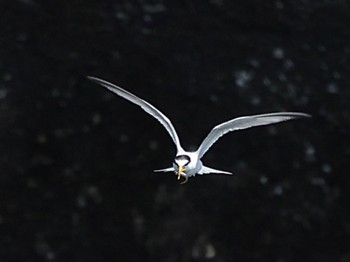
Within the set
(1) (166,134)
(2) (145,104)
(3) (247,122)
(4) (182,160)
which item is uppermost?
(3) (247,122)

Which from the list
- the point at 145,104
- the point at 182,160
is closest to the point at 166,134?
the point at 145,104

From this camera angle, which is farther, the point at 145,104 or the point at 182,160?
the point at 145,104

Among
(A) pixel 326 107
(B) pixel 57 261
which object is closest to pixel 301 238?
(A) pixel 326 107

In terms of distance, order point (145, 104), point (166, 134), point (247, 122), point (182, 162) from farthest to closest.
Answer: point (166, 134)
point (145, 104)
point (247, 122)
point (182, 162)

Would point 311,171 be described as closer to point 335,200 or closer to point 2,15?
point 335,200

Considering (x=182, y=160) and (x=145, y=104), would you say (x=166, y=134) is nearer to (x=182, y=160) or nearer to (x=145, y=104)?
(x=145, y=104)

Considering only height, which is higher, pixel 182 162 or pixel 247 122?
pixel 247 122

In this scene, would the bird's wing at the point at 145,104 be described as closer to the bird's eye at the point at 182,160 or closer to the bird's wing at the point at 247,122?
the bird's eye at the point at 182,160

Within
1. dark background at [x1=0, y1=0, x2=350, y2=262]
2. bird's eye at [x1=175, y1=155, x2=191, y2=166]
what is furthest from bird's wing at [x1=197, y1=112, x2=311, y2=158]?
dark background at [x1=0, y1=0, x2=350, y2=262]

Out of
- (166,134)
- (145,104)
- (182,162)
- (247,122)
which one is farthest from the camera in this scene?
(166,134)

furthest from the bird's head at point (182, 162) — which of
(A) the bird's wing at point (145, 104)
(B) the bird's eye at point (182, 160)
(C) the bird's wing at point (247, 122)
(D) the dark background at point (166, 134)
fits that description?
(D) the dark background at point (166, 134)
